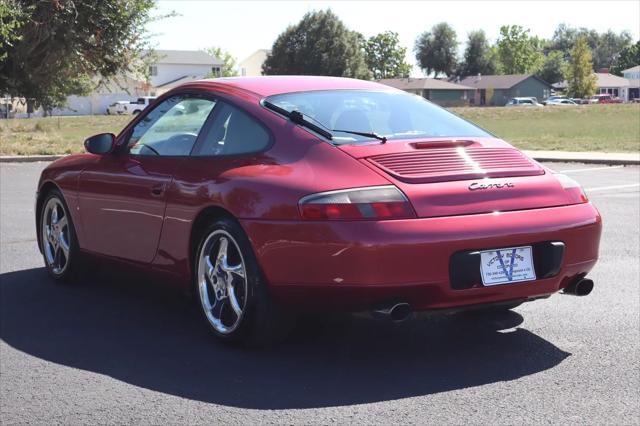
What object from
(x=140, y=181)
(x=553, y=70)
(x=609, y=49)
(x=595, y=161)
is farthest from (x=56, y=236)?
(x=609, y=49)

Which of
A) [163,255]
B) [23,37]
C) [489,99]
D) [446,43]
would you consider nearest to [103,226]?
[163,255]

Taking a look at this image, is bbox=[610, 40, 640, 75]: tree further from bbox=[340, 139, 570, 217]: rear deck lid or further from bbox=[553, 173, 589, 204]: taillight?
bbox=[340, 139, 570, 217]: rear deck lid

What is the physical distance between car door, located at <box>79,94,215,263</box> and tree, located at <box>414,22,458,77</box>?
133803 millimetres

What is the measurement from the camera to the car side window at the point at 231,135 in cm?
517

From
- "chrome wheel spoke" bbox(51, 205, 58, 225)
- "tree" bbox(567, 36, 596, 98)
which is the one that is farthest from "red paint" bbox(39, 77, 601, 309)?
"tree" bbox(567, 36, 596, 98)

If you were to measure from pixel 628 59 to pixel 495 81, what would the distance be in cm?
2691

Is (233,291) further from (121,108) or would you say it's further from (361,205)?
(121,108)

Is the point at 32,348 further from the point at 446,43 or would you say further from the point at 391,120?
the point at 446,43

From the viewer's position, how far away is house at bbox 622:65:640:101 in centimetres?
13338

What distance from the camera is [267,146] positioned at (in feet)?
16.6

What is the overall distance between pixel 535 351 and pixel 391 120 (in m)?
1.54

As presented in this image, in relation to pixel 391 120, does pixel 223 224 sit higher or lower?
lower

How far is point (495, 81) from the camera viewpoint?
123938mm

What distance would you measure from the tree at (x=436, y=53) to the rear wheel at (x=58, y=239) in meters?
133
